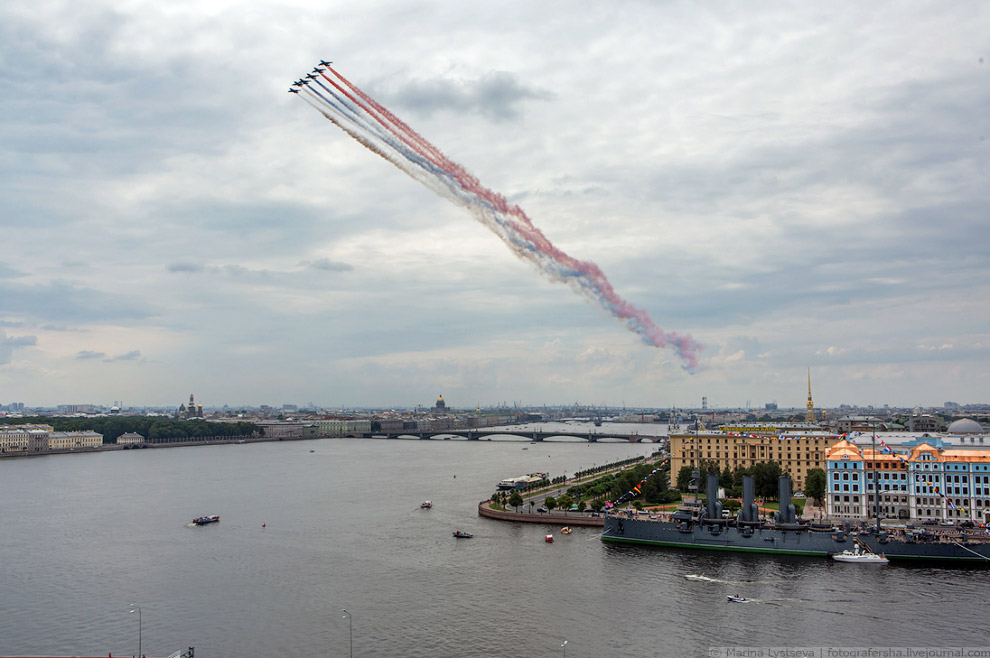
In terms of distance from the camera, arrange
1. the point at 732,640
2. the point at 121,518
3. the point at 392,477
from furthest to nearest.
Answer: the point at 392,477, the point at 121,518, the point at 732,640

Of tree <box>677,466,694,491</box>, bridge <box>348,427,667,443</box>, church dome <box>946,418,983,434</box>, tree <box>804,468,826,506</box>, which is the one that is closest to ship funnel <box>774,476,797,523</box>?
tree <box>804,468,826,506</box>

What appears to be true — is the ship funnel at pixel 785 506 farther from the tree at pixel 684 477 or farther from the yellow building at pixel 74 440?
the yellow building at pixel 74 440

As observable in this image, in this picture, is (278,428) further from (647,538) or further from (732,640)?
(732,640)

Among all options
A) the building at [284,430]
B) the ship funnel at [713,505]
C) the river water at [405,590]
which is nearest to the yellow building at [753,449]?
the ship funnel at [713,505]

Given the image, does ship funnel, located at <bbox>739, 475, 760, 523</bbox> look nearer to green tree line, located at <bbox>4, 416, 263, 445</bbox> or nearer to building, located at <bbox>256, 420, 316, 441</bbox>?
green tree line, located at <bbox>4, 416, 263, 445</bbox>

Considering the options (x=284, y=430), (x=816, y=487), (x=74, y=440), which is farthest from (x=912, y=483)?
(x=284, y=430)

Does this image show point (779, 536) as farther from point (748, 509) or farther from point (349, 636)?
point (349, 636)

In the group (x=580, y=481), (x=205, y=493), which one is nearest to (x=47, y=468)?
(x=205, y=493)
